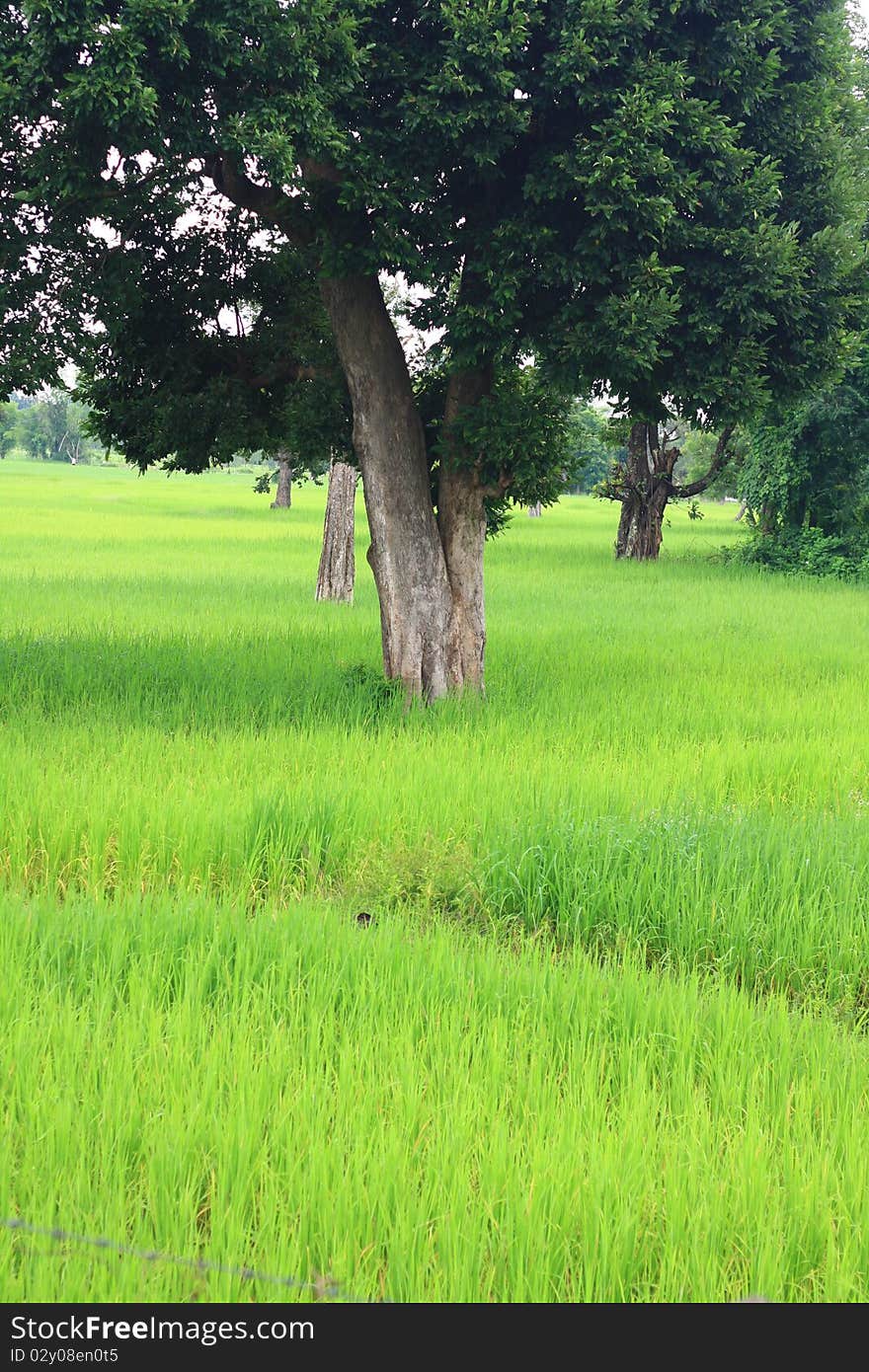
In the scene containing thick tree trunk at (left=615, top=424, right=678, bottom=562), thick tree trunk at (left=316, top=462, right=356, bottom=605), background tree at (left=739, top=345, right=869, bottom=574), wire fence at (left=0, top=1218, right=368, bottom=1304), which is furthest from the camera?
thick tree trunk at (left=615, top=424, right=678, bottom=562)

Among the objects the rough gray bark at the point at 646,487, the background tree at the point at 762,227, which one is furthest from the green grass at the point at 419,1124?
the rough gray bark at the point at 646,487

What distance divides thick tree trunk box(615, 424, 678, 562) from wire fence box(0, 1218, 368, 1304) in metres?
34.1

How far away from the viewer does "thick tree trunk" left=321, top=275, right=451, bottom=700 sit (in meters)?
12.7

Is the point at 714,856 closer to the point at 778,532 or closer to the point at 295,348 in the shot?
the point at 295,348

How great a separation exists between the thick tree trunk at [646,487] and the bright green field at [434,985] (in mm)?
23852

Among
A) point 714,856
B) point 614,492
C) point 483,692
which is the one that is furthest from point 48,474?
point 714,856

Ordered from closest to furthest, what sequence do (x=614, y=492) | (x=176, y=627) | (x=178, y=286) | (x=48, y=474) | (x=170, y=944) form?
(x=170, y=944) < (x=178, y=286) < (x=176, y=627) < (x=614, y=492) < (x=48, y=474)

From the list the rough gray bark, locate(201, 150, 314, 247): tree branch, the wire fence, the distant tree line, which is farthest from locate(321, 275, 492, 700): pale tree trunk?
the distant tree line

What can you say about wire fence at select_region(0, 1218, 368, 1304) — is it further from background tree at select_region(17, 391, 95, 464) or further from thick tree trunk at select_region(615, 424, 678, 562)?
background tree at select_region(17, 391, 95, 464)

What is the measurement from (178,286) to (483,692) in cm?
573

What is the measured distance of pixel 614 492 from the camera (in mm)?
37281

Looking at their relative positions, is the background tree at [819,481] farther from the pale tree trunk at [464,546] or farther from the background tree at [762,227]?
the pale tree trunk at [464,546]

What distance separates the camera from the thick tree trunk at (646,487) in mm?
36812

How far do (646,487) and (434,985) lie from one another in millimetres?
32758
